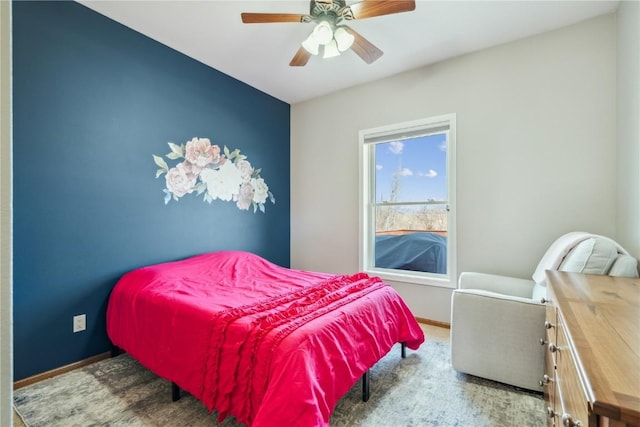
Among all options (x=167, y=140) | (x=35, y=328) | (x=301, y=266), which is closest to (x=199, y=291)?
(x=35, y=328)

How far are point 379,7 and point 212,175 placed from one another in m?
2.19

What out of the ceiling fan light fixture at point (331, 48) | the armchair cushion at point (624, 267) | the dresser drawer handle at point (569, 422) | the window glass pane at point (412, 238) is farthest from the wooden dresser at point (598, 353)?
the ceiling fan light fixture at point (331, 48)

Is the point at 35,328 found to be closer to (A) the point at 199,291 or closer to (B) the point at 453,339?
(A) the point at 199,291

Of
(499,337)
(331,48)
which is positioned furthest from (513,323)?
(331,48)

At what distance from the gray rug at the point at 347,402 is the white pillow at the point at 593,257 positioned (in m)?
0.88

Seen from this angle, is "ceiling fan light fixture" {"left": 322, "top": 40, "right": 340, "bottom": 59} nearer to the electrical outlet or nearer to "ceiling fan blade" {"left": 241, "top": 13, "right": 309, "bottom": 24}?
"ceiling fan blade" {"left": 241, "top": 13, "right": 309, "bottom": 24}

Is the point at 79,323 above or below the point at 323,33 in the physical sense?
below

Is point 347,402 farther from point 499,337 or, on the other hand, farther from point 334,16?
point 334,16

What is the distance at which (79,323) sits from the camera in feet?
7.34

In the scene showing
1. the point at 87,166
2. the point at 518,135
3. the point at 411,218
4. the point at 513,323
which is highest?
the point at 518,135

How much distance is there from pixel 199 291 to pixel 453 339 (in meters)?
1.85

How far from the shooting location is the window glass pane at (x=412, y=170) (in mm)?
3121

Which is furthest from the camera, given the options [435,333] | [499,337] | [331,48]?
[435,333]

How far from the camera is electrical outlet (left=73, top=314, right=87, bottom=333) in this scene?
7.27 ft
